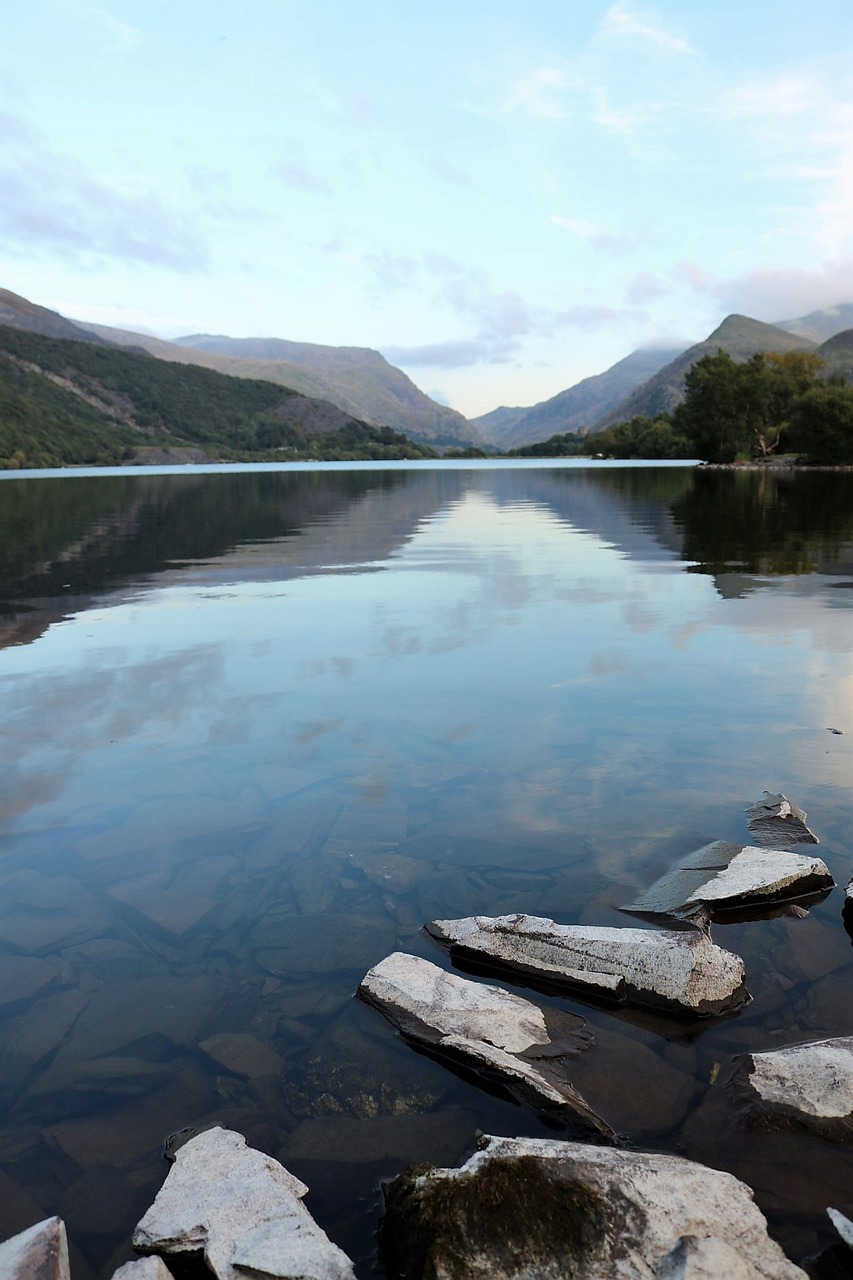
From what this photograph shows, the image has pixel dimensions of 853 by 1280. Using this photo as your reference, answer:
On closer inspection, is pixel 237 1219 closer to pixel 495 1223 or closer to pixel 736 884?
pixel 495 1223

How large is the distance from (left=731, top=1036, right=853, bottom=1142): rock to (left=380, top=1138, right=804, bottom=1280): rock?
1.03 meters

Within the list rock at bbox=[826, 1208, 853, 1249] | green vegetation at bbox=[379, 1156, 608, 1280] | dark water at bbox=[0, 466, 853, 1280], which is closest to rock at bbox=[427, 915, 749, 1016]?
dark water at bbox=[0, 466, 853, 1280]

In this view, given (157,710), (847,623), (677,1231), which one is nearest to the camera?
(677,1231)

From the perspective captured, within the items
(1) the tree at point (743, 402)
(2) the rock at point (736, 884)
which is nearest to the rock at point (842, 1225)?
(2) the rock at point (736, 884)

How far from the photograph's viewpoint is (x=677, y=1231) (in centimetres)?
476

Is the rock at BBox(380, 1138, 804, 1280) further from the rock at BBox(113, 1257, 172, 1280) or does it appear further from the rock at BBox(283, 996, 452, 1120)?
the rock at BBox(113, 1257, 172, 1280)

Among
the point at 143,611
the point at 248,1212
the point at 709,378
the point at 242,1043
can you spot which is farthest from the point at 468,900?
the point at 709,378

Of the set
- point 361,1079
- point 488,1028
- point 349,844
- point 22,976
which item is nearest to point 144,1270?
point 361,1079

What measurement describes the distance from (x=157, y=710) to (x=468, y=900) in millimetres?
8241

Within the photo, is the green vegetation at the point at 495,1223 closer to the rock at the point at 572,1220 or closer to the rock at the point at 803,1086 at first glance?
the rock at the point at 572,1220

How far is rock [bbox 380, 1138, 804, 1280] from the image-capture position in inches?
180

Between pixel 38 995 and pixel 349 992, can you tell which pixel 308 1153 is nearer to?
pixel 349 992

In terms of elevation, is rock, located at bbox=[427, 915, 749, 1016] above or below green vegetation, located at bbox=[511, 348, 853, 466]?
below

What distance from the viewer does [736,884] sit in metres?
8.88
